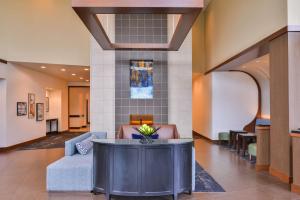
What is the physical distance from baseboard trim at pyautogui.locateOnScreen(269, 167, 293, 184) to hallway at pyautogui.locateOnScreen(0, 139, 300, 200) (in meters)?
0.11

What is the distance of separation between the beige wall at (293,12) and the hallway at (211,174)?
120 inches

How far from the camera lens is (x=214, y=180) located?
17.0ft

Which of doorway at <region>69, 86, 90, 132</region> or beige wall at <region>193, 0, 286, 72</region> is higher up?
beige wall at <region>193, 0, 286, 72</region>

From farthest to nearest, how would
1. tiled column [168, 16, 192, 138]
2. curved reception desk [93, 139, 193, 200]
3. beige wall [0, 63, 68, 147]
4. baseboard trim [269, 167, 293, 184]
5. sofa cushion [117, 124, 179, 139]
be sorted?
beige wall [0, 63, 68, 147]
tiled column [168, 16, 192, 138]
sofa cushion [117, 124, 179, 139]
baseboard trim [269, 167, 293, 184]
curved reception desk [93, 139, 193, 200]

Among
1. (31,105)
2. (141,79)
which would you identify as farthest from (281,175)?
(31,105)

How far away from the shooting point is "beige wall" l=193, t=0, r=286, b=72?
5.44 m

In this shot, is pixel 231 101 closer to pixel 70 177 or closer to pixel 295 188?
pixel 295 188

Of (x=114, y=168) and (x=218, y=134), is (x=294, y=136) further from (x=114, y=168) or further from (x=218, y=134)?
(x=218, y=134)

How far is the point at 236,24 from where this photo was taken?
7.57m

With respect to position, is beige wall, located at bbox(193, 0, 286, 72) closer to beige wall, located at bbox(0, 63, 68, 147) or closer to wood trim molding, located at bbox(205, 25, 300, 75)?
wood trim molding, located at bbox(205, 25, 300, 75)

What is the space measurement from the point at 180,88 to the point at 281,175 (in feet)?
13.7

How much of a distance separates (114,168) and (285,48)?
152 inches

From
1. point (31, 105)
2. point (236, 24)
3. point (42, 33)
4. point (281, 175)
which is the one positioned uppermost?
point (42, 33)

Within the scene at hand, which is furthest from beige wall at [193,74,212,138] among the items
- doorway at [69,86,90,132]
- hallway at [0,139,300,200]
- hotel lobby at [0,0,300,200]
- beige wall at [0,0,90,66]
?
doorway at [69,86,90,132]
